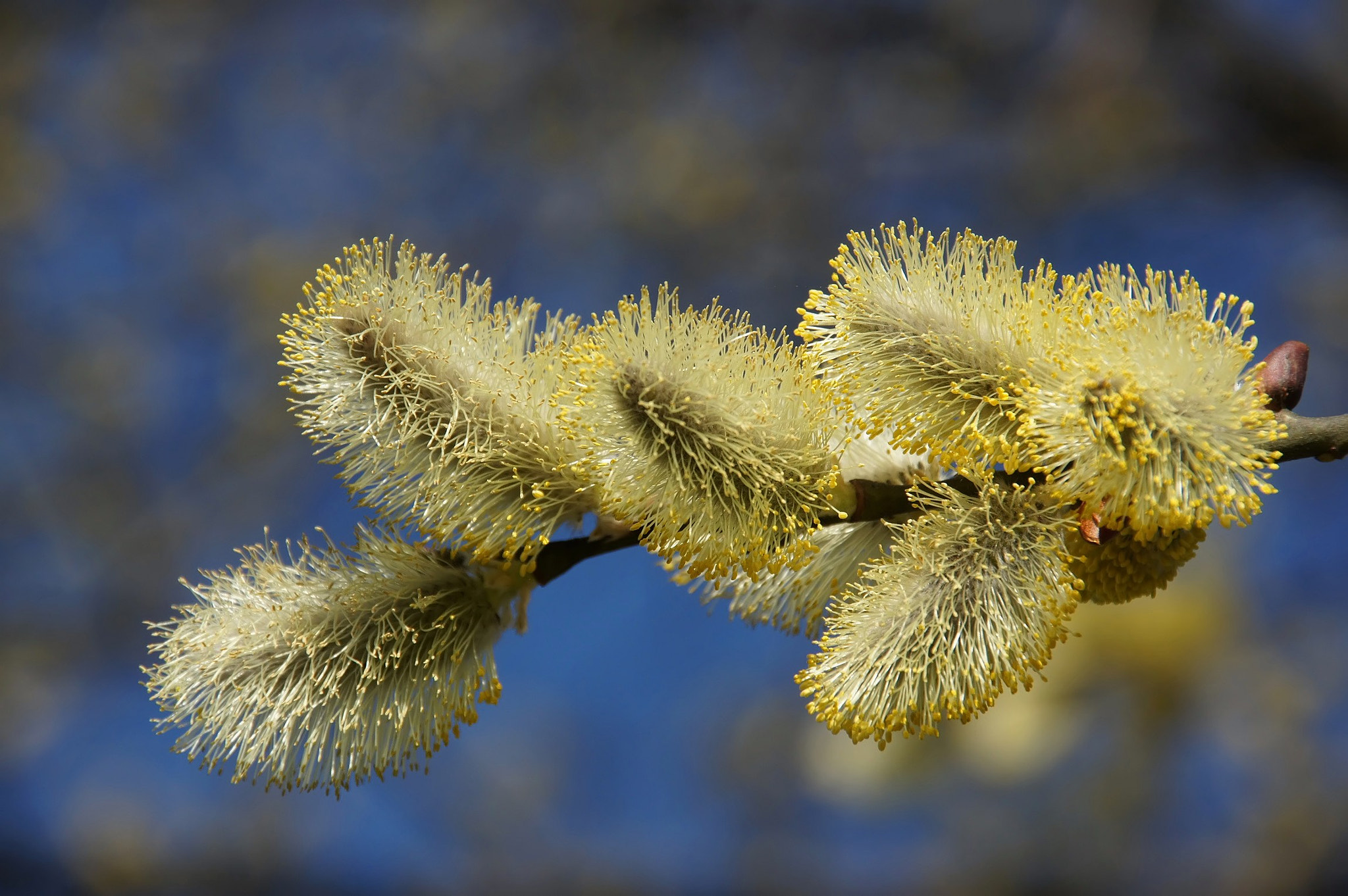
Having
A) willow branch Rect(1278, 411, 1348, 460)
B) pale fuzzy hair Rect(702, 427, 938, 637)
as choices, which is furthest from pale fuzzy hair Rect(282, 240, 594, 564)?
willow branch Rect(1278, 411, 1348, 460)

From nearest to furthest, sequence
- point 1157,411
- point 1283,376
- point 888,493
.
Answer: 1. point 1157,411
2. point 1283,376
3. point 888,493

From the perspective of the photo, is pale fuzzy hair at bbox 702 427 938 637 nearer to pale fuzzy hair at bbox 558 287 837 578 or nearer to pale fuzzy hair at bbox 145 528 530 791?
pale fuzzy hair at bbox 558 287 837 578

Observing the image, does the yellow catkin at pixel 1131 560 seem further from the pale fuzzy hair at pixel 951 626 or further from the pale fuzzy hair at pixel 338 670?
the pale fuzzy hair at pixel 338 670

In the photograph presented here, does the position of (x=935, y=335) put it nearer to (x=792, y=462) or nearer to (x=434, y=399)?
(x=792, y=462)

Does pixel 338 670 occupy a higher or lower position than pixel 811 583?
lower

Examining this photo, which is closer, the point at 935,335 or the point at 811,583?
the point at 935,335

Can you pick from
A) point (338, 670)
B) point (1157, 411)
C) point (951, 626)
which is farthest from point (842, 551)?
point (338, 670)

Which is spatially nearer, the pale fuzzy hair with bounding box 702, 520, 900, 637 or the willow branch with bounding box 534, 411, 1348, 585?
the willow branch with bounding box 534, 411, 1348, 585

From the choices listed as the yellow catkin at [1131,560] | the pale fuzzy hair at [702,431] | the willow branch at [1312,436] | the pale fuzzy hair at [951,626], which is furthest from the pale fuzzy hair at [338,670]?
the willow branch at [1312,436]

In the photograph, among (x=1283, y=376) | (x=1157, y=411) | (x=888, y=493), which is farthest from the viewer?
(x=888, y=493)
